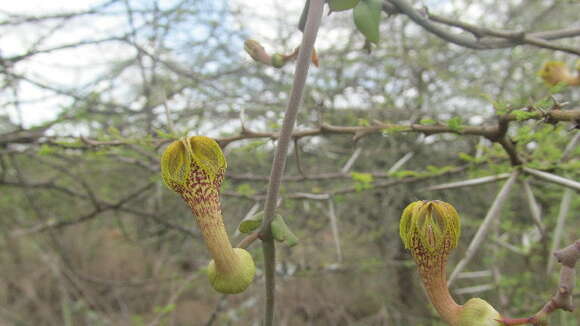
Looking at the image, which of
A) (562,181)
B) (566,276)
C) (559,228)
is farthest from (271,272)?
(559,228)

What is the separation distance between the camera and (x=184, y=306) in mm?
3977

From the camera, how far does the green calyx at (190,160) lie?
0.47 m

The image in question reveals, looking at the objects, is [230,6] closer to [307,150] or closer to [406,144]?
[307,150]

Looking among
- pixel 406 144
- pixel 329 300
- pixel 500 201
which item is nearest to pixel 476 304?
pixel 500 201

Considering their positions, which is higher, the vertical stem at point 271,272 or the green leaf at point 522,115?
the green leaf at point 522,115

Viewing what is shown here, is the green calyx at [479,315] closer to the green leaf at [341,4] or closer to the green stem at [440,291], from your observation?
the green stem at [440,291]

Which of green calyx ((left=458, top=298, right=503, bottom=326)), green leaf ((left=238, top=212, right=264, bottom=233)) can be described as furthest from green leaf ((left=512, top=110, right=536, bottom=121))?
green leaf ((left=238, top=212, right=264, bottom=233))

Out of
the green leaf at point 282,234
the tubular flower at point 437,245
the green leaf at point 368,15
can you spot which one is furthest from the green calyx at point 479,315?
the green leaf at point 368,15

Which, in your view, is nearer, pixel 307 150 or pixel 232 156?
pixel 232 156

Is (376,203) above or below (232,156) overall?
below

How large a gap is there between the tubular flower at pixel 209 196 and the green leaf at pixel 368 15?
21 cm

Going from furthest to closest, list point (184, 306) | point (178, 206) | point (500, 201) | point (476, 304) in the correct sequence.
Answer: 1. point (184, 306)
2. point (178, 206)
3. point (500, 201)
4. point (476, 304)

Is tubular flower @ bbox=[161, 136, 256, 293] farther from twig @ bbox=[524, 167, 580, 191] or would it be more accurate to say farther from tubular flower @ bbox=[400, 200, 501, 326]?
twig @ bbox=[524, 167, 580, 191]

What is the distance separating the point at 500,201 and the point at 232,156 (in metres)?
1.35
